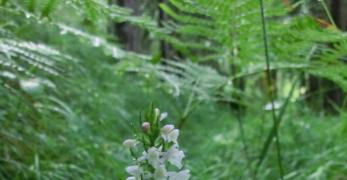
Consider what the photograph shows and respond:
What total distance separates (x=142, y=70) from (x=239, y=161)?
2.87 ft

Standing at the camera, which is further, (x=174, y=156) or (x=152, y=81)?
(x=152, y=81)

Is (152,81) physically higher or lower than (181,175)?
higher

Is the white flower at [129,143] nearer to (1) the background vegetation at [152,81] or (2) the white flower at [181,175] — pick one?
(2) the white flower at [181,175]

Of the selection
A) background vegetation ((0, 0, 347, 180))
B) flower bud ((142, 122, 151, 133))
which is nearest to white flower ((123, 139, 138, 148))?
flower bud ((142, 122, 151, 133))

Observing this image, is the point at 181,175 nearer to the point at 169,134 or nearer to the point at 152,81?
the point at 169,134

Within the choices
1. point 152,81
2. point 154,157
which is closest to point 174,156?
point 154,157

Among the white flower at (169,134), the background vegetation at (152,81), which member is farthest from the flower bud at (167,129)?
the background vegetation at (152,81)

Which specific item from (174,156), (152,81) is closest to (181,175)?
(174,156)

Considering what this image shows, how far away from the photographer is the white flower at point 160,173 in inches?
37.2

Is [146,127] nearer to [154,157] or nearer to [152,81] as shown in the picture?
[154,157]

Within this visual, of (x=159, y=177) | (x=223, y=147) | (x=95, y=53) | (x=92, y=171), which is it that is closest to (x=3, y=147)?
(x=92, y=171)

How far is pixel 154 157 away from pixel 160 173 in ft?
0.09

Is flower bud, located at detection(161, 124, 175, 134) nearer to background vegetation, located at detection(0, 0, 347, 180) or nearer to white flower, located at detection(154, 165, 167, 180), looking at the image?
white flower, located at detection(154, 165, 167, 180)

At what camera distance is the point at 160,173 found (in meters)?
0.95
